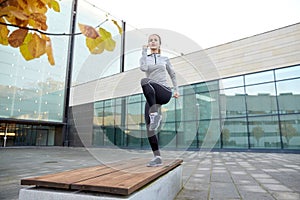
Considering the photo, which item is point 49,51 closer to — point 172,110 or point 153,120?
point 153,120

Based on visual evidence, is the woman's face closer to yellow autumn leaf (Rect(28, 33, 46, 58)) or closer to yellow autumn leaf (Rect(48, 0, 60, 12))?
yellow autumn leaf (Rect(48, 0, 60, 12))

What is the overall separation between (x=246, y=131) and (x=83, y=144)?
17.3 m

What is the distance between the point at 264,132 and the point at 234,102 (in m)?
2.34

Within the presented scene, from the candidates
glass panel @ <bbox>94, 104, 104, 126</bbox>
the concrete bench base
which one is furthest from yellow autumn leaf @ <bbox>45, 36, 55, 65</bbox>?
glass panel @ <bbox>94, 104, 104, 126</bbox>

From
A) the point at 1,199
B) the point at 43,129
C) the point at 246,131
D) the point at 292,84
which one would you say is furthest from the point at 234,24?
the point at 43,129

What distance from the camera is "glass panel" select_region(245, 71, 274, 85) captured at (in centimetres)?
1147

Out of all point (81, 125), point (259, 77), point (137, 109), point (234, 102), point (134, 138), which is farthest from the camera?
point (81, 125)

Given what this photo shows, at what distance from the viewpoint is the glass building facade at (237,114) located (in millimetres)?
10641

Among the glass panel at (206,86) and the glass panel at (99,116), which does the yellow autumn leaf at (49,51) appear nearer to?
the glass panel at (206,86)

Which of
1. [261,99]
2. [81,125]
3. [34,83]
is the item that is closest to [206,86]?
[261,99]

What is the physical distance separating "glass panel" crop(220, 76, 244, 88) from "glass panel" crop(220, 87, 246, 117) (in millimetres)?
271

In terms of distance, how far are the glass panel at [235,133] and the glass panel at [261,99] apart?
0.83m

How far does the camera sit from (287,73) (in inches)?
431

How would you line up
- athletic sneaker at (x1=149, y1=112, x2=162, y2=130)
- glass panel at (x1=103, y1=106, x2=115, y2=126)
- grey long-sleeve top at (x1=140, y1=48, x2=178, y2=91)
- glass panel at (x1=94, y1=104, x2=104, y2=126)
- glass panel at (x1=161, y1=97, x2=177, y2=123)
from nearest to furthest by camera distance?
1. athletic sneaker at (x1=149, y1=112, x2=162, y2=130)
2. grey long-sleeve top at (x1=140, y1=48, x2=178, y2=91)
3. glass panel at (x1=161, y1=97, x2=177, y2=123)
4. glass panel at (x1=103, y1=106, x2=115, y2=126)
5. glass panel at (x1=94, y1=104, x2=104, y2=126)
